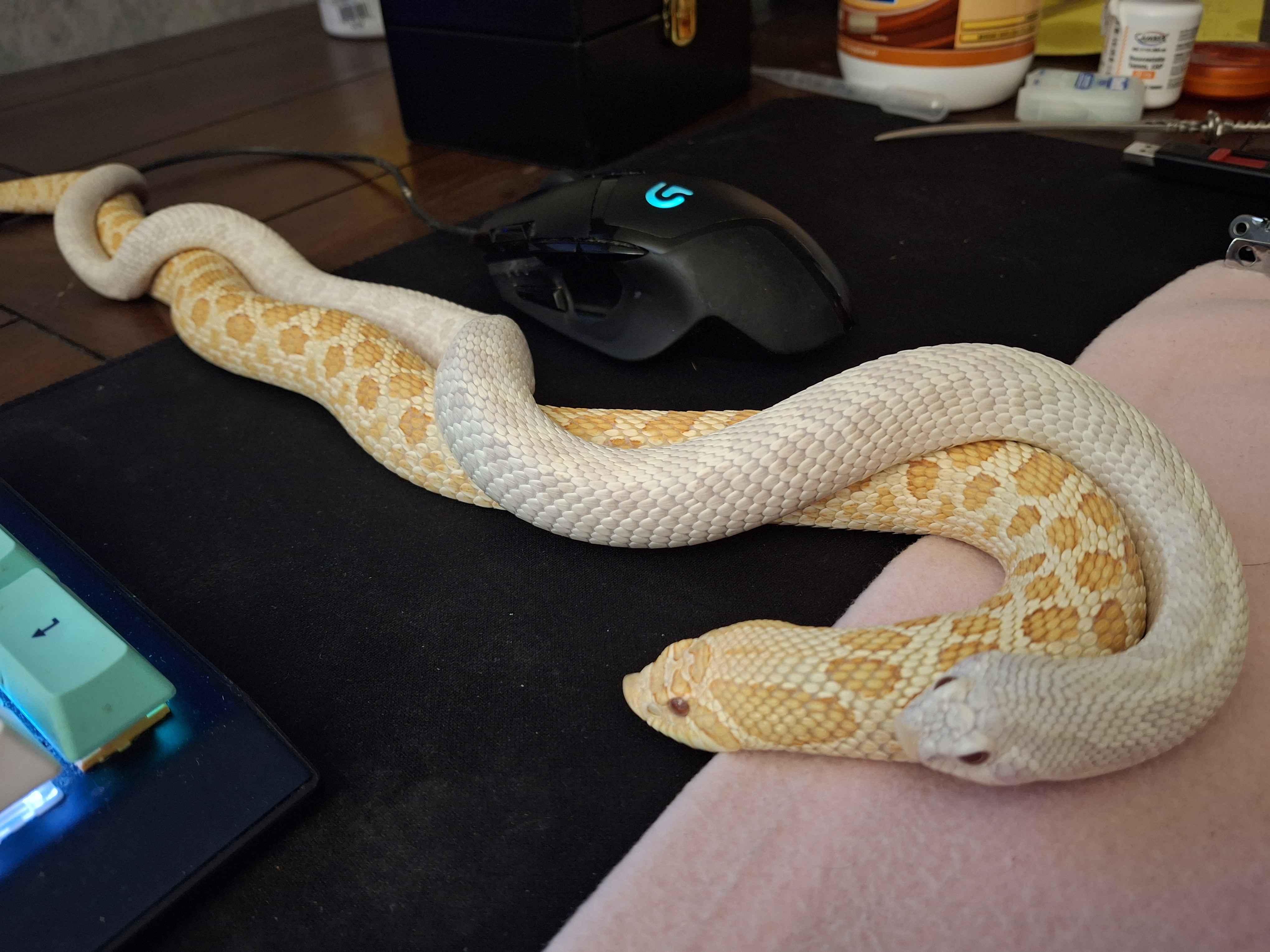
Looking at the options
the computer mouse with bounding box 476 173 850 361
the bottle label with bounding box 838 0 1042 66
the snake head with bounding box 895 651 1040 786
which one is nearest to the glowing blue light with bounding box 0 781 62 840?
the snake head with bounding box 895 651 1040 786

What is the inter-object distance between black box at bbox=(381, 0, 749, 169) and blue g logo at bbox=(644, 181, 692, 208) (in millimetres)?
511

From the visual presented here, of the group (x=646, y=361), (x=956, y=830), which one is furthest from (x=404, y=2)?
(x=956, y=830)

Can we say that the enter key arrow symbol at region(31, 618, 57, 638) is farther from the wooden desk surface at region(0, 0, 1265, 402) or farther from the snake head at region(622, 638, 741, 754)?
the wooden desk surface at region(0, 0, 1265, 402)

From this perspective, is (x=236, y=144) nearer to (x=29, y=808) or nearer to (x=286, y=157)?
(x=286, y=157)

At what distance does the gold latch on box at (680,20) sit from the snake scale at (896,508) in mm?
722

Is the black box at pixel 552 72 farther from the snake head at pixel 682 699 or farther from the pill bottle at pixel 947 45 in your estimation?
the snake head at pixel 682 699

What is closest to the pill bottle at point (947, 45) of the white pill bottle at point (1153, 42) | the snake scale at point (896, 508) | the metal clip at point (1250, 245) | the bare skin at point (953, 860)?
the white pill bottle at point (1153, 42)

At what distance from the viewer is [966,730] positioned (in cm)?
49

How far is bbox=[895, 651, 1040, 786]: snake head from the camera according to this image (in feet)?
1.59

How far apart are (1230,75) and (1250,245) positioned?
25.7 inches

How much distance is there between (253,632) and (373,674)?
107 millimetres

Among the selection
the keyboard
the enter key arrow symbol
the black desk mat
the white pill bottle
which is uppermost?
the white pill bottle

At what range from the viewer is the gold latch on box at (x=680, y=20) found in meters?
1.38

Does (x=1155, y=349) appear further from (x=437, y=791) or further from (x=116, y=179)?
(x=116, y=179)
